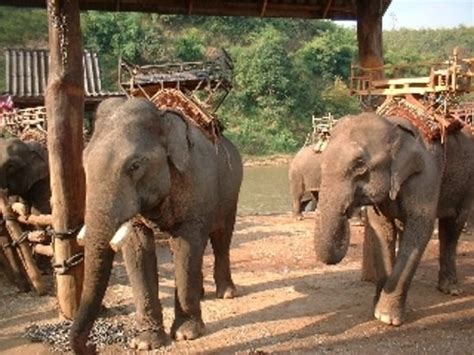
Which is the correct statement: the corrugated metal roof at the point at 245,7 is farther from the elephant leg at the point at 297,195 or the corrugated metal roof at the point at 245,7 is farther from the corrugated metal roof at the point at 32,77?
the corrugated metal roof at the point at 32,77

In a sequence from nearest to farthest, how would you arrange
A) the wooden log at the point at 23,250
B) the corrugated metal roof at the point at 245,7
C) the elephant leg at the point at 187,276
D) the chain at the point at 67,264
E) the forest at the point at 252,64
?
the elephant leg at the point at 187,276 < the chain at the point at 67,264 < the wooden log at the point at 23,250 < the corrugated metal roof at the point at 245,7 < the forest at the point at 252,64

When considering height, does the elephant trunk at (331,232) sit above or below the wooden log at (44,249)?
above

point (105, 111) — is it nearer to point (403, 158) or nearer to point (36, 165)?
point (403, 158)

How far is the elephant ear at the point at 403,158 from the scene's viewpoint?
5.01 meters

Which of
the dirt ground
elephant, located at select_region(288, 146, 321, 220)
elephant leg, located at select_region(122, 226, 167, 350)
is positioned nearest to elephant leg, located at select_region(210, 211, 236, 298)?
the dirt ground

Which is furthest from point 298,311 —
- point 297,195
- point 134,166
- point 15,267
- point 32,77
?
point 32,77

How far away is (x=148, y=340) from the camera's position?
480cm

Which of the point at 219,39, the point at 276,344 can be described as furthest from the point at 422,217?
the point at 219,39

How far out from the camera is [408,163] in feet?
16.7

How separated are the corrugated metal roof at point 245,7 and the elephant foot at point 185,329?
371cm

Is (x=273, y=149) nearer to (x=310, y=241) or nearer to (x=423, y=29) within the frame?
(x=310, y=241)

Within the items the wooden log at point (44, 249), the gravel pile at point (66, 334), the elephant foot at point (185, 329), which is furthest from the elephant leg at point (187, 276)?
the wooden log at point (44, 249)

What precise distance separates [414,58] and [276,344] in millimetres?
47752

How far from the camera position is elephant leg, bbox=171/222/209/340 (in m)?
4.81
